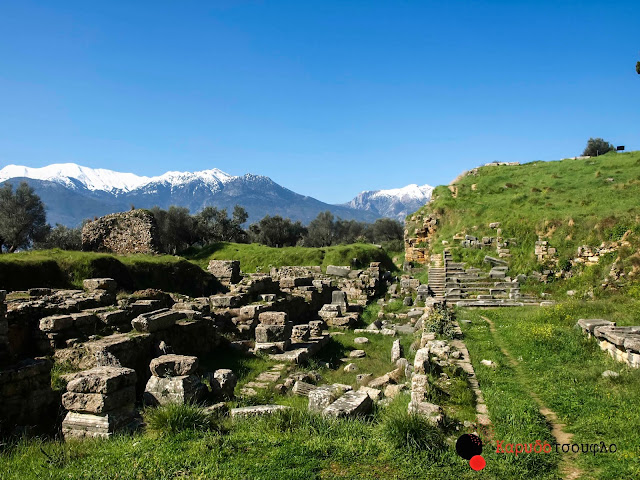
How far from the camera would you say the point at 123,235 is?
3177cm

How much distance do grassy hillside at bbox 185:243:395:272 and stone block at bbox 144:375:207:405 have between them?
2953 cm

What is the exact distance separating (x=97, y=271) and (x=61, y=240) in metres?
35.0

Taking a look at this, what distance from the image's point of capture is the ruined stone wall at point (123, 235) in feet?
103

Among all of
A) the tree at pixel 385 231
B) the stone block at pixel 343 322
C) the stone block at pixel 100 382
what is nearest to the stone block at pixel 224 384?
the stone block at pixel 100 382

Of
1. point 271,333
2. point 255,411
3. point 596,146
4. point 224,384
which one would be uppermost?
point 596,146

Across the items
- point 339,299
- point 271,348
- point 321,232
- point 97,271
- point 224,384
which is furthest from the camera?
point 321,232

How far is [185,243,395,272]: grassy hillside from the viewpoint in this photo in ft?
125

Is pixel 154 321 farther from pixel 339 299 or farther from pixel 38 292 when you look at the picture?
pixel 339 299

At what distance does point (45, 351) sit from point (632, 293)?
66.4 feet

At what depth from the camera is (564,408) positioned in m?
7.07

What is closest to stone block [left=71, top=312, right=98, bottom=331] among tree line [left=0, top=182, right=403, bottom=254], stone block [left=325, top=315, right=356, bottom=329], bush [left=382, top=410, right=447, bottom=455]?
bush [left=382, top=410, right=447, bottom=455]

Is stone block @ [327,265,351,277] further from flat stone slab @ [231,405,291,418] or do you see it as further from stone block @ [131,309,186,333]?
flat stone slab @ [231,405,291,418]

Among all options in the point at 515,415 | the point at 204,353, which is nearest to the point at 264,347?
the point at 204,353

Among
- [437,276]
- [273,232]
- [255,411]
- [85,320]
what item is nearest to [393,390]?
[255,411]
